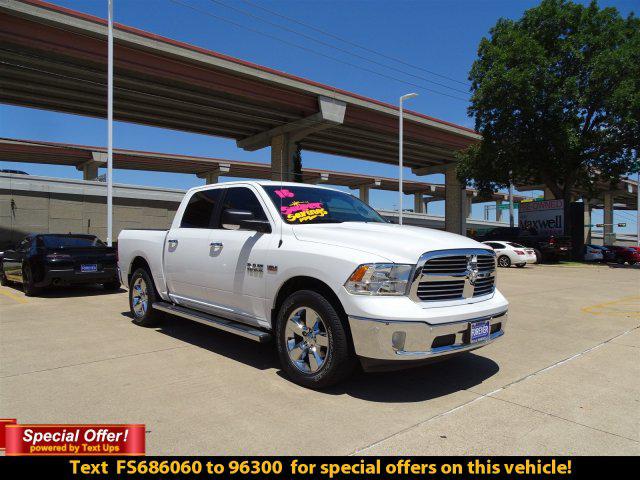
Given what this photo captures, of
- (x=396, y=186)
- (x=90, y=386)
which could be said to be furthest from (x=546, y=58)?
(x=396, y=186)

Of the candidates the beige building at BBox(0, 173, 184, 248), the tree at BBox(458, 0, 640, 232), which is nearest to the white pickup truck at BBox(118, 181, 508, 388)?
the tree at BBox(458, 0, 640, 232)

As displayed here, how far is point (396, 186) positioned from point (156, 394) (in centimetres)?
7140

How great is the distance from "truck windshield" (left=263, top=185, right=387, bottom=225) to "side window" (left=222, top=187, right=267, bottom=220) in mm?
181

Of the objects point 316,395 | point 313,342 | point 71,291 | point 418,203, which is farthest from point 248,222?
point 418,203

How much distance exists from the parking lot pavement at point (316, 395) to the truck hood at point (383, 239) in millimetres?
1248

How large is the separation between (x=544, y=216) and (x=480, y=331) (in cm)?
2865

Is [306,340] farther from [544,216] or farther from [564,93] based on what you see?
[544,216]

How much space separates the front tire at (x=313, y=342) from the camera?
12.7 feet

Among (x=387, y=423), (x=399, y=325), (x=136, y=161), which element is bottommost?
(x=387, y=423)

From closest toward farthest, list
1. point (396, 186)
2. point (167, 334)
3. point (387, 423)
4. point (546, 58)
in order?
point (387, 423) < point (167, 334) < point (546, 58) < point (396, 186)

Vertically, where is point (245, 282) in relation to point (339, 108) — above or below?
below

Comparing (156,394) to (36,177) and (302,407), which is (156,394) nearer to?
(302,407)

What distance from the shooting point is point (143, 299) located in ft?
21.9

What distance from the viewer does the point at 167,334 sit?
20.5 feet
